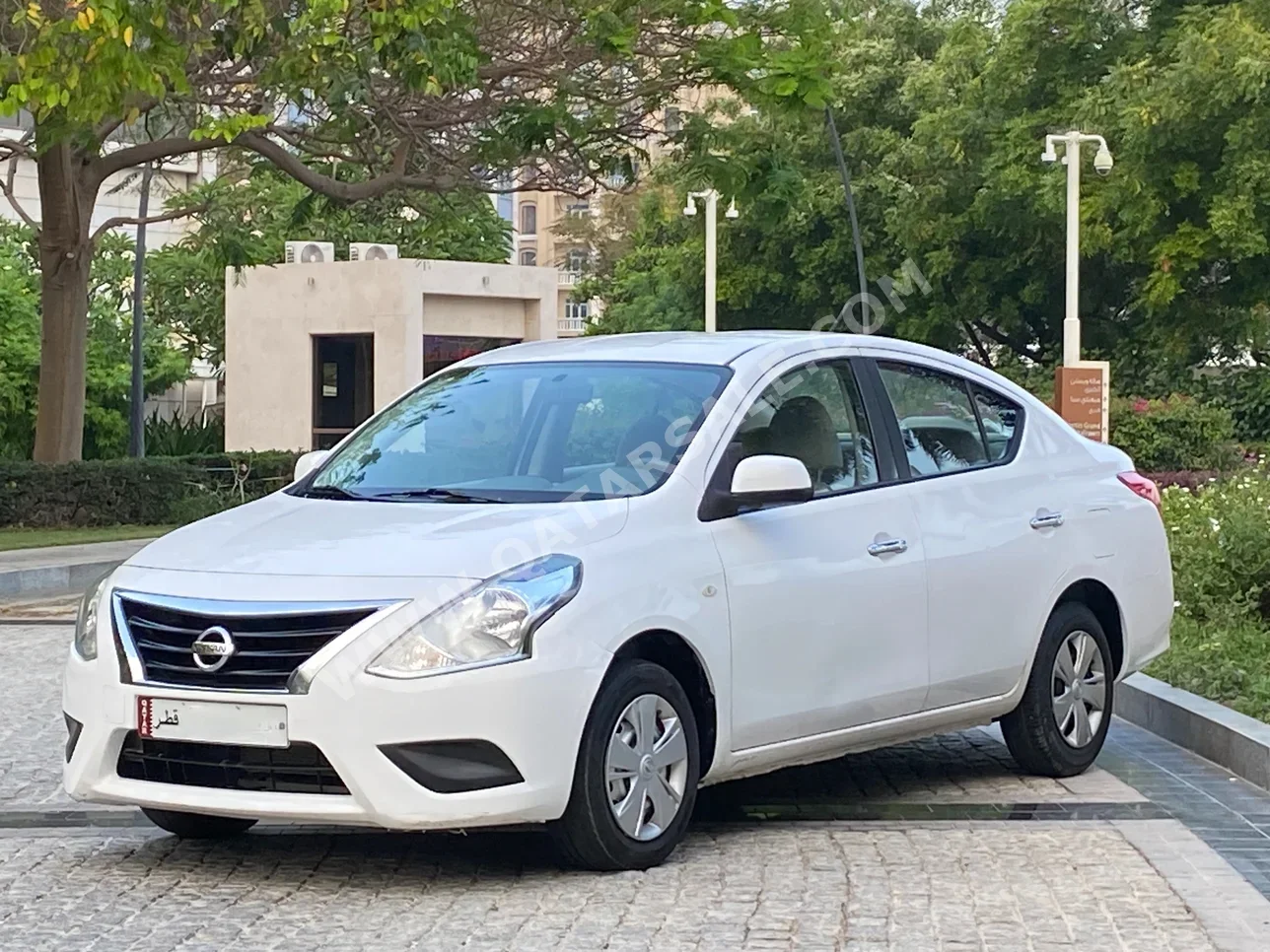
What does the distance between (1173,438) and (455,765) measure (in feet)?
93.3

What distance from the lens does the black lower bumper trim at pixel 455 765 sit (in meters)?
5.92

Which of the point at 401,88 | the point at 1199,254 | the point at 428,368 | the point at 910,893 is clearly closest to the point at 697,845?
the point at 910,893

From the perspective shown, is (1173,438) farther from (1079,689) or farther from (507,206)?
(507,206)

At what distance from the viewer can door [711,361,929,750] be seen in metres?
6.71

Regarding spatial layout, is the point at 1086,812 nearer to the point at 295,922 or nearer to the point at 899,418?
the point at 899,418

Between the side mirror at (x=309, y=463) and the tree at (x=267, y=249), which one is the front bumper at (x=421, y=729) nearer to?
the side mirror at (x=309, y=463)

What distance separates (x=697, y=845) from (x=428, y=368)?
35.9 m

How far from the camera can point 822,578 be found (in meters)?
6.96

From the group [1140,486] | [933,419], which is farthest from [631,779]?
[1140,486]

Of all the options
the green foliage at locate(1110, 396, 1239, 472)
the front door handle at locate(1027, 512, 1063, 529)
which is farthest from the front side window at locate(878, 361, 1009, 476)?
the green foliage at locate(1110, 396, 1239, 472)

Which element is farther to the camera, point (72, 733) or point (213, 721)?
point (72, 733)

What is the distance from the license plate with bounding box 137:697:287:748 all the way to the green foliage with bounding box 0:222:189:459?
25528 millimetres

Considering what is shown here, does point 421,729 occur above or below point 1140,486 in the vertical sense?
below

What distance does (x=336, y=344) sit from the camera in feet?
144
